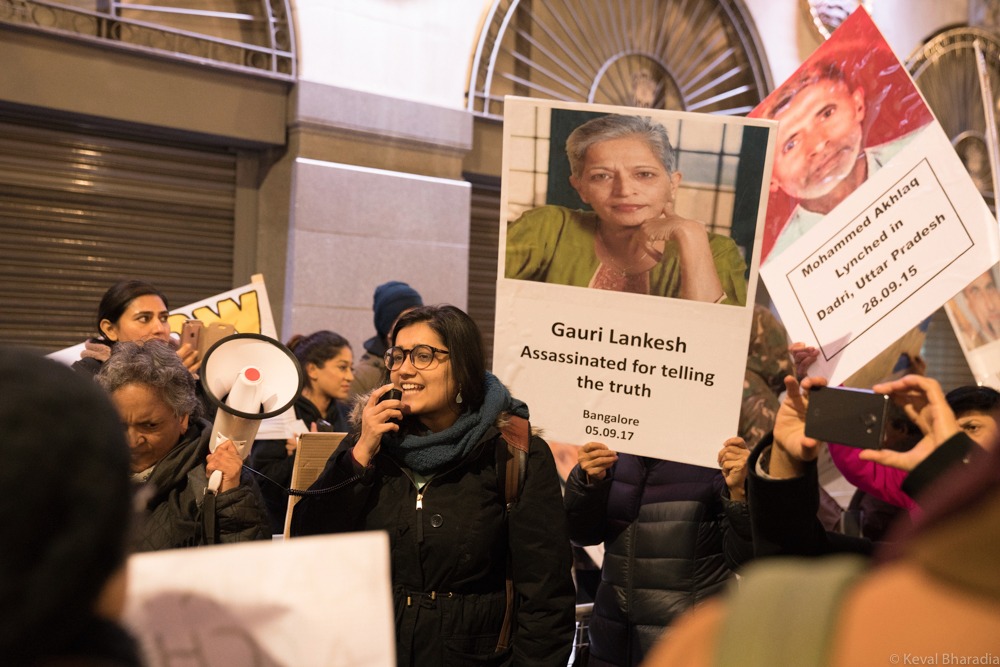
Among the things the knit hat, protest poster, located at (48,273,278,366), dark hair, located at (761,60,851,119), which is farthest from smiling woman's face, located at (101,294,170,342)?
dark hair, located at (761,60,851,119)

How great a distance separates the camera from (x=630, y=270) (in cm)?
361

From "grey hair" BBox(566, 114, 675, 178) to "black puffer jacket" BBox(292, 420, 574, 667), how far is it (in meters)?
1.09

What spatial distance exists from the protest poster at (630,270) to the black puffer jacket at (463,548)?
0.37 meters

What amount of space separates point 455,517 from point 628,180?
1333 millimetres

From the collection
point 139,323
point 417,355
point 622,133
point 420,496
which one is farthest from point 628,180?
point 139,323

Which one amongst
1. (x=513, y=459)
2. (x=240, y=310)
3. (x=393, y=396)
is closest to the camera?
(x=513, y=459)

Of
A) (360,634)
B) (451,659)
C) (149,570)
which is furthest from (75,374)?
(451,659)

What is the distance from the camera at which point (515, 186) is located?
3699 millimetres

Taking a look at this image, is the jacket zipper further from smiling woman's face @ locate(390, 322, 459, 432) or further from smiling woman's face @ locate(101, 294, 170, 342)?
smiling woman's face @ locate(101, 294, 170, 342)

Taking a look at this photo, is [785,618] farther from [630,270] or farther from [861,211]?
[861,211]

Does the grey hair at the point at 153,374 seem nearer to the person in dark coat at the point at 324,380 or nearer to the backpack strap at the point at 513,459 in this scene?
the backpack strap at the point at 513,459

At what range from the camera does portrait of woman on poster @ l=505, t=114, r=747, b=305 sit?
11.7 ft

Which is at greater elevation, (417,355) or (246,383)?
(417,355)

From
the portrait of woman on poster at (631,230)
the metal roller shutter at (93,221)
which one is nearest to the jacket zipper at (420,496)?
the portrait of woman on poster at (631,230)
